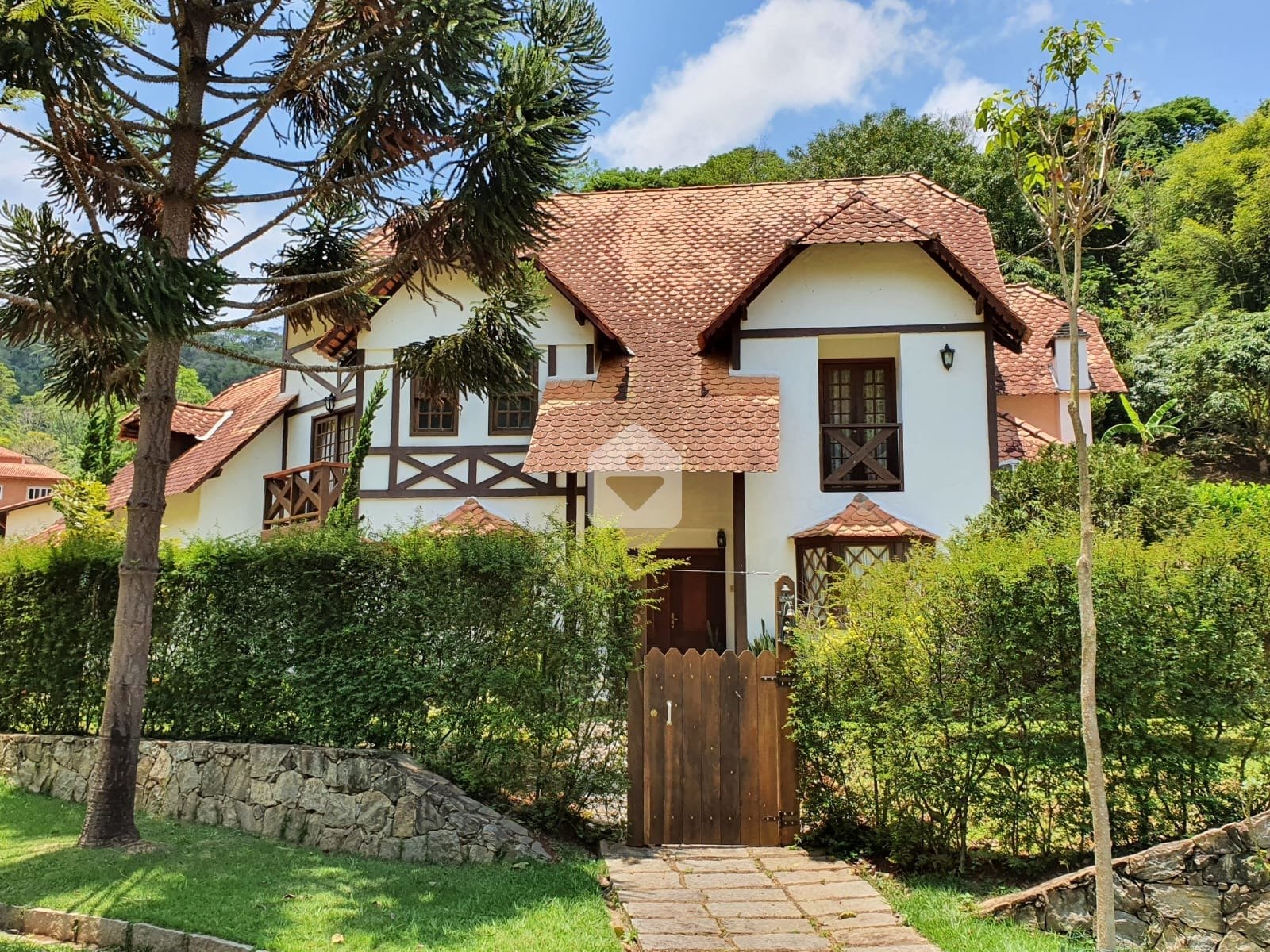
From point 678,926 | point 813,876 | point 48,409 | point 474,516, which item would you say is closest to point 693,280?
point 474,516

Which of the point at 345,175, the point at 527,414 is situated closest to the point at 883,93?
the point at 527,414

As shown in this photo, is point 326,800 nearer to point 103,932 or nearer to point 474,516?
point 103,932

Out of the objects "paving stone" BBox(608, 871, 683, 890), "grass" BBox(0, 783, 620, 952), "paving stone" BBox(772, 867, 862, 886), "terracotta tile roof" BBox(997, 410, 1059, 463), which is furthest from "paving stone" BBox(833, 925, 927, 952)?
"terracotta tile roof" BBox(997, 410, 1059, 463)

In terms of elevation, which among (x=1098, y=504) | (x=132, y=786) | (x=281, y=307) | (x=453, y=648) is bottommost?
(x=132, y=786)

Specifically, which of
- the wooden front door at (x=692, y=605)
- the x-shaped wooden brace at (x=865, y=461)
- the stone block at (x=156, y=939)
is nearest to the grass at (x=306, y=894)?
the stone block at (x=156, y=939)

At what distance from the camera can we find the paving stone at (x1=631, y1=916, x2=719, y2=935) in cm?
583

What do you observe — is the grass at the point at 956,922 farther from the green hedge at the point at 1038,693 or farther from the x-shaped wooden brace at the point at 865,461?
the x-shaped wooden brace at the point at 865,461

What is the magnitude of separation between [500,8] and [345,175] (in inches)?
105

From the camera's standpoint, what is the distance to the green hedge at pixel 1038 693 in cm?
647

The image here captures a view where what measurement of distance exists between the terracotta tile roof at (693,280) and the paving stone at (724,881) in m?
7.50

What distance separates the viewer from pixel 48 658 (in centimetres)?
942

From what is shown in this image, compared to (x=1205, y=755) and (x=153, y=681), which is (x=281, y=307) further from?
(x=1205, y=755)

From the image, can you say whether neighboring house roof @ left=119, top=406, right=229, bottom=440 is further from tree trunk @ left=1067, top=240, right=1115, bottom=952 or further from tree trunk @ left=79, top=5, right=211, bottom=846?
tree trunk @ left=1067, top=240, right=1115, bottom=952

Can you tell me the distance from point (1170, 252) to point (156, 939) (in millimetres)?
42885
